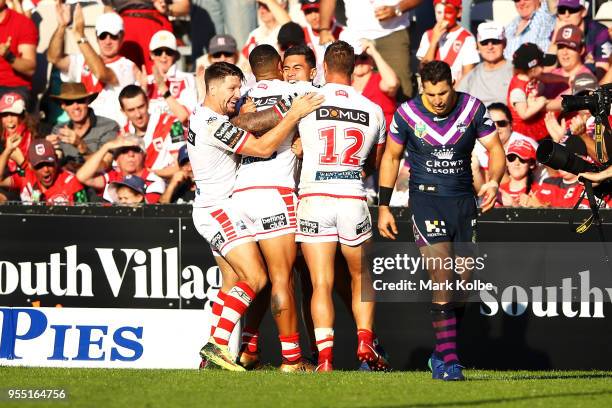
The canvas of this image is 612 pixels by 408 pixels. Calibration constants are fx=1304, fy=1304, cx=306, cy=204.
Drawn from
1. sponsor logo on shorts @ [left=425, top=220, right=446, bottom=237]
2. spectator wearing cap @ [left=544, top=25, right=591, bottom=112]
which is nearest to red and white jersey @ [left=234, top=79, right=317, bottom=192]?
sponsor logo on shorts @ [left=425, top=220, right=446, bottom=237]

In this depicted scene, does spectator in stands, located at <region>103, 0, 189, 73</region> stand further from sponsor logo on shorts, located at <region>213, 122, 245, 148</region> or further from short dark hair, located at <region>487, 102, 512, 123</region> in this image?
sponsor logo on shorts, located at <region>213, 122, 245, 148</region>

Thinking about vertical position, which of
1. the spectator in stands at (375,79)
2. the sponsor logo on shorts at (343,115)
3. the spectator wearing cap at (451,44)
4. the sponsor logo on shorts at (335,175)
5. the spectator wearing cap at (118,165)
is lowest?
the spectator wearing cap at (118,165)

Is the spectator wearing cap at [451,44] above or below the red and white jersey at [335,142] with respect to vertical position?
above

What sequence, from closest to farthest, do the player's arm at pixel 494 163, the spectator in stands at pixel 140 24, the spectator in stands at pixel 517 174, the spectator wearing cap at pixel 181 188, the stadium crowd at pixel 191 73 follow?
the player's arm at pixel 494 163 < the spectator in stands at pixel 517 174 < the spectator wearing cap at pixel 181 188 < the stadium crowd at pixel 191 73 < the spectator in stands at pixel 140 24

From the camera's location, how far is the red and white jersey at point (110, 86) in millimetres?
14711

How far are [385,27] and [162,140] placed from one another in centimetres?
281

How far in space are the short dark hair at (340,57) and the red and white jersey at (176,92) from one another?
401 centimetres

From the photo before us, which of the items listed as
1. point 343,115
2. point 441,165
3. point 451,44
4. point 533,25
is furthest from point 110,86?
point 441,165

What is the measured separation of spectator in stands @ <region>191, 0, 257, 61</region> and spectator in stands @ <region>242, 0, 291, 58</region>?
39 centimetres

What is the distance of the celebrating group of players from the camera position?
10.1 metres

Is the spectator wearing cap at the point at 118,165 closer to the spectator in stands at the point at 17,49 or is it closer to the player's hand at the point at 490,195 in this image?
the spectator in stands at the point at 17,49

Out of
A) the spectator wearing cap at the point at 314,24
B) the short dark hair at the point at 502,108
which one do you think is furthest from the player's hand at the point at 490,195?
the spectator wearing cap at the point at 314,24

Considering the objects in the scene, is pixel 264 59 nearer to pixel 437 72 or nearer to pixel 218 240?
pixel 218 240

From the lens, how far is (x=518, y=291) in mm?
11922
